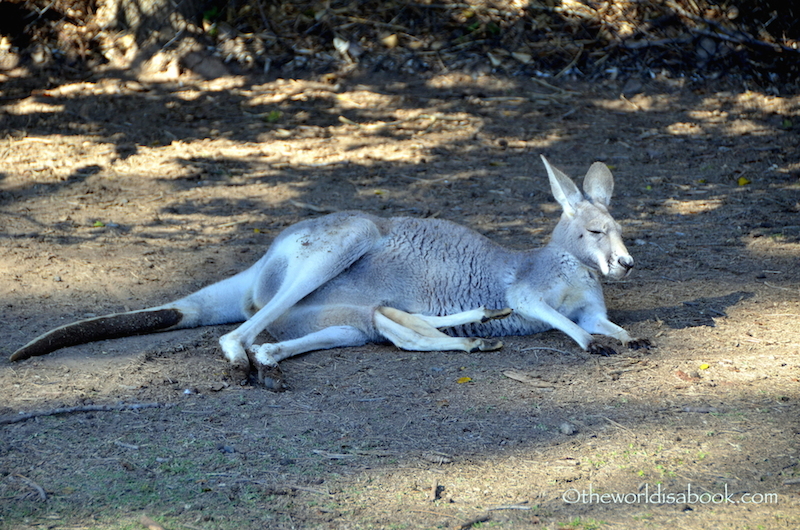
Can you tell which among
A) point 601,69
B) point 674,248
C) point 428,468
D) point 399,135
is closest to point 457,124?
point 399,135

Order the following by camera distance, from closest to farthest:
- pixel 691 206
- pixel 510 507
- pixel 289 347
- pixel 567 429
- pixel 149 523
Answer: pixel 149 523, pixel 510 507, pixel 567 429, pixel 289 347, pixel 691 206

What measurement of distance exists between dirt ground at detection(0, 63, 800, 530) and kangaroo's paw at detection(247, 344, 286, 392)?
2.5 inches

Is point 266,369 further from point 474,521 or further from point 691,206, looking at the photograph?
point 691,206

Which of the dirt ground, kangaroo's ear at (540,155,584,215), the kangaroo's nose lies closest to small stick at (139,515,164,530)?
the dirt ground

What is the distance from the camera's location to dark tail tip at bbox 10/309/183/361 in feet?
11.8

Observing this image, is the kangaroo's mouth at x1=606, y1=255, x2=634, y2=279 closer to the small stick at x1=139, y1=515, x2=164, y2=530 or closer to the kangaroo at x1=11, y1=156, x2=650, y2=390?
Answer: the kangaroo at x1=11, y1=156, x2=650, y2=390

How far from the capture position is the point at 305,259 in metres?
4.03

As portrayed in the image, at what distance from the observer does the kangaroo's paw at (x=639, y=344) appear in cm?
376

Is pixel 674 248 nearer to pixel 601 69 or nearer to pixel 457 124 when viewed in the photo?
pixel 457 124

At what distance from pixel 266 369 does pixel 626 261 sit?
5.93 feet

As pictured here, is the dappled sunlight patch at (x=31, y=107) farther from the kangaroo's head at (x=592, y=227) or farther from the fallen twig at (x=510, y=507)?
the fallen twig at (x=510, y=507)

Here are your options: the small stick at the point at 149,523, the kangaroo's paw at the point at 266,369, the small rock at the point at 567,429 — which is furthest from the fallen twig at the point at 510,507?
the kangaroo's paw at the point at 266,369

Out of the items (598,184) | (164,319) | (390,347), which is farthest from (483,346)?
(164,319)

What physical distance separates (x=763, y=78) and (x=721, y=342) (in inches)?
232
